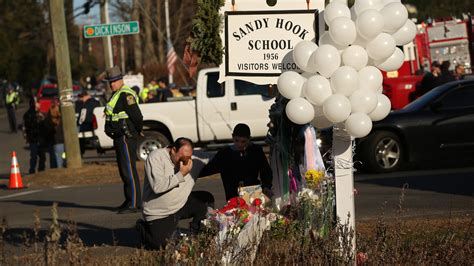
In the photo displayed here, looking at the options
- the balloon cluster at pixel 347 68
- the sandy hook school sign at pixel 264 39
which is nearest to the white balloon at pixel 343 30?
the balloon cluster at pixel 347 68

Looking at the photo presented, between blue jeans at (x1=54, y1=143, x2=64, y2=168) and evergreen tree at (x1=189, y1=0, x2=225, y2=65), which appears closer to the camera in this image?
evergreen tree at (x1=189, y1=0, x2=225, y2=65)

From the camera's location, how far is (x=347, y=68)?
770 cm

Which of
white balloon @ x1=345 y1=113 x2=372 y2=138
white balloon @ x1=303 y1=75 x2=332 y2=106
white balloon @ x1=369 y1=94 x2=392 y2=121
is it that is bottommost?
white balloon @ x1=345 y1=113 x2=372 y2=138

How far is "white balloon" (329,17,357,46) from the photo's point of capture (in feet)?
25.1

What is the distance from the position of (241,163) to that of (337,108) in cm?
260

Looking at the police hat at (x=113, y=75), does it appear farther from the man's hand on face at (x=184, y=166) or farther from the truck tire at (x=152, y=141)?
the truck tire at (x=152, y=141)

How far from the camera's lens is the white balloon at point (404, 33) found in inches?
317

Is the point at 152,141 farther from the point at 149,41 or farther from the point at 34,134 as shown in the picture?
the point at 149,41

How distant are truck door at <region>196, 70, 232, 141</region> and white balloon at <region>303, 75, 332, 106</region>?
575 inches

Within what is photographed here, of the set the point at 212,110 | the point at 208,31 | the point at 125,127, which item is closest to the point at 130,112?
the point at 125,127

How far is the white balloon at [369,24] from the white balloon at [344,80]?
28 centimetres


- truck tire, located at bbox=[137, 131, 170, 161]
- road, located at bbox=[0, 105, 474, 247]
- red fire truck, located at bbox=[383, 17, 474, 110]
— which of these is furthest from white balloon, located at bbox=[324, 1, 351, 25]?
red fire truck, located at bbox=[383, 17, 474, 110]

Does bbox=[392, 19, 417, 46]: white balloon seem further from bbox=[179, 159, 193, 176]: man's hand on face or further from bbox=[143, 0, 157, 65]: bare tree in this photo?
bbox=[143, 0, 157, 65]: bare tree

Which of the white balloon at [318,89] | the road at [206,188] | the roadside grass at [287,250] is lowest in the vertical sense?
the road at [206,188]
